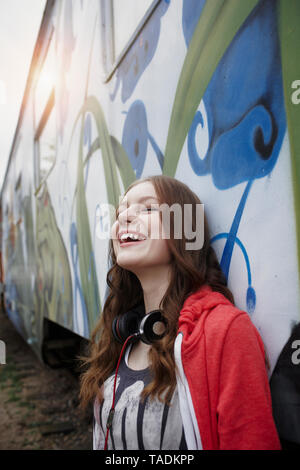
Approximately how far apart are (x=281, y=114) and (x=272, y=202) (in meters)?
0.23

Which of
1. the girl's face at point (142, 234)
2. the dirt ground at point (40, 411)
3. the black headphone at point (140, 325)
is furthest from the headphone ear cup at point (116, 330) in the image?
the dirt ground at point (40, 411)

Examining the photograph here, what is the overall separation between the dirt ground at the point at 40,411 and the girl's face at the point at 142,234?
2645 millimetres

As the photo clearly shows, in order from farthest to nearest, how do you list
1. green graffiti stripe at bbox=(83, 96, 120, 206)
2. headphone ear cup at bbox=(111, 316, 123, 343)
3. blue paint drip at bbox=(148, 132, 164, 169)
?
green graffiti stripe at bbox=(83, 96, 120, 206) → blue paint drip at bbox=(148, 132, 164, 169) → headphone ear cup at bbox=(111, 316, 123, 343)

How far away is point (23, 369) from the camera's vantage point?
235 inches

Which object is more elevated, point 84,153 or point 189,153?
point 84,153

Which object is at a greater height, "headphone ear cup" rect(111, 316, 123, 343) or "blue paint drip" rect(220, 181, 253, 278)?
"blue paint drip" rect(220, 181, 253, 278)

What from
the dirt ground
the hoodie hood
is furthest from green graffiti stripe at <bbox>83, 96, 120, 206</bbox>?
the dirt ground

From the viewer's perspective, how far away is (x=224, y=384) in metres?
0.86

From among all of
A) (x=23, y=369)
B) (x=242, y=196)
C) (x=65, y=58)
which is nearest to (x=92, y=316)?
(x=242, y=196)

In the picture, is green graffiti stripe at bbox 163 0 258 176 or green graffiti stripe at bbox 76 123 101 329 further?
green graffiti stripe at bbox 76 123 101 329

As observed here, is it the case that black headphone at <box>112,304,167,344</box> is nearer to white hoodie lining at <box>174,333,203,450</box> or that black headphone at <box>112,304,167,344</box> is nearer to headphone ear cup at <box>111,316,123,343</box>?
headphone ear cup at <box>111,316,123,343</box>

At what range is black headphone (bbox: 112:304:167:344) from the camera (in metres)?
1.11

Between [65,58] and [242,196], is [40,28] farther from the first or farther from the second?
[242,196]

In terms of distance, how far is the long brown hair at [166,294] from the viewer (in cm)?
104
